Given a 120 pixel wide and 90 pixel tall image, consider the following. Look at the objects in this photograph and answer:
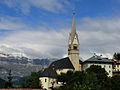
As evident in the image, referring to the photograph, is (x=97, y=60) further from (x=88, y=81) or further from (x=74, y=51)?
(x=88, y=81)

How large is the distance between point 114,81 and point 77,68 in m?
39.6

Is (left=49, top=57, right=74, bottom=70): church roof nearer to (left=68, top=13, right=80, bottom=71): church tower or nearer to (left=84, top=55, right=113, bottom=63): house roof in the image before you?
(left=68, top=13, right=80, bottom=71): church tower

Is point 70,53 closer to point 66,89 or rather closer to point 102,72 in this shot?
point 102,72

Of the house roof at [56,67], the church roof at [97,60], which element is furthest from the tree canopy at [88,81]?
the church roof at [97,60]

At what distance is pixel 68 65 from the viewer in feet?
498

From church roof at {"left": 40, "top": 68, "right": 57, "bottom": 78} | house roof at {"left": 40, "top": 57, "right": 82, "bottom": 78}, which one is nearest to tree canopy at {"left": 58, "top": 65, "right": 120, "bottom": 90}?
church roof at {"left": 40, "top": 68, "right": 57, "bottom": 78}

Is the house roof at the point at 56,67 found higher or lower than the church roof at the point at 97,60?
lower

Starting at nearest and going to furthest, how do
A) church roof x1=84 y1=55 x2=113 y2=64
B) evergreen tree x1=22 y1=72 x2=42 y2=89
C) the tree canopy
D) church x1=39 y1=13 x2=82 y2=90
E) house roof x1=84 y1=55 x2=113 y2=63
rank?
the tree canopy
evergreen tree x1=22 y1=72 x2=42 y2=89
church x1=39 y1=13 x2=82 y2=90
church roof x1=84 y1=55 x2=113 y2=64
house roof x1=84 y1=55 x2=113 y2=63

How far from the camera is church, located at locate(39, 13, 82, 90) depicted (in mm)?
149875

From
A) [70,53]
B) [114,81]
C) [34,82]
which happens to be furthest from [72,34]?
[114,81]

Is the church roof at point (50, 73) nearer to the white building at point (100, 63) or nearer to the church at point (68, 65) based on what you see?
the church at point (68, 65)

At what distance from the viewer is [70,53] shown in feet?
503

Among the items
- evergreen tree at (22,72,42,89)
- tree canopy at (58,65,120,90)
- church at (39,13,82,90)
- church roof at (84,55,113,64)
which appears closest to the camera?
tree canopy at (58,65,120,90)

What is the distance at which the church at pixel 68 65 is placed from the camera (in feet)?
492
